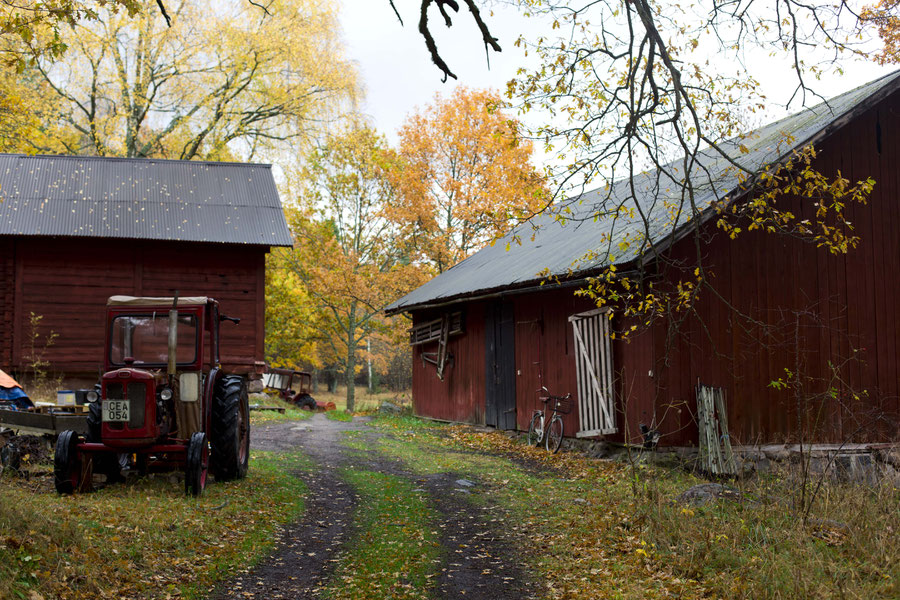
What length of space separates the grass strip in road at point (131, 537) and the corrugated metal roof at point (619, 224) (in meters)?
3.62

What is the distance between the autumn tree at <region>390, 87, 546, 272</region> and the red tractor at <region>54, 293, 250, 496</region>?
19.1 m

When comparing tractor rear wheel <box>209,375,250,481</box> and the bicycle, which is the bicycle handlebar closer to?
the bicycle

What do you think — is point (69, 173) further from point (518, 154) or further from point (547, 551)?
point (547, 551)

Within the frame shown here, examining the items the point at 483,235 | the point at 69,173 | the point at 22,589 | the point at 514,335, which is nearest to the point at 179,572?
the point at 22,589

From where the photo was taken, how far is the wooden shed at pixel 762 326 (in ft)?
37.6

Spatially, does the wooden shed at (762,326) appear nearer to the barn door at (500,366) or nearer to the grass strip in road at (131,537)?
the barn door at (500,366)

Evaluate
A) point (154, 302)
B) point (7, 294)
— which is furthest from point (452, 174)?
point (154, 302)

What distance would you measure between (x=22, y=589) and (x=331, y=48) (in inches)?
Answer: 1056

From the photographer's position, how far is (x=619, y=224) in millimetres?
13633

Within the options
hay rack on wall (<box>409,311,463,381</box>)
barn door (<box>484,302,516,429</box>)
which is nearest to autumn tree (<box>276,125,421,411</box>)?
hay rack on wall (<box>409,311,463,381</box>)

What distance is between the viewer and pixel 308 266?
29375 mm

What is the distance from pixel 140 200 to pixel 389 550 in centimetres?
1510

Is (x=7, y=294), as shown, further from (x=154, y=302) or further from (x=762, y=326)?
(x=762, y=326)

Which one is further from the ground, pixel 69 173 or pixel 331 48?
pixel 331 48
